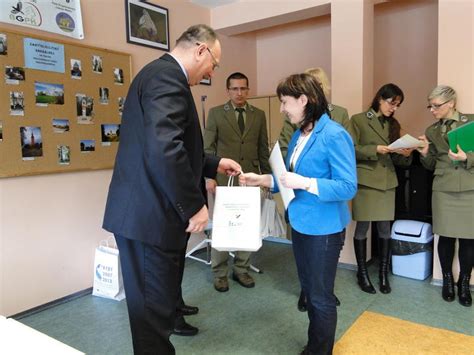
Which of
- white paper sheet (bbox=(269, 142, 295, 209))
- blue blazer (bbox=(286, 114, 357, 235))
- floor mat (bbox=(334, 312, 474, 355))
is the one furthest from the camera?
floor mat (bbox=(334, 312, 474, 355))

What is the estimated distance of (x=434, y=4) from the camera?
3.47m

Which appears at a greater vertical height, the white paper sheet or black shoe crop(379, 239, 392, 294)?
the white paper sheet

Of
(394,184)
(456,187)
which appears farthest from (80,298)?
(456,187)

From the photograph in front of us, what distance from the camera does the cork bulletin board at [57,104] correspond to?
2.31 m

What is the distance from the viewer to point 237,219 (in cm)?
→ 171

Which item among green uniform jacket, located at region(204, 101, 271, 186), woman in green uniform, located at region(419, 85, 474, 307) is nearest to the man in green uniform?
green uniform jacket, located at region(204, 101, 271, 186)

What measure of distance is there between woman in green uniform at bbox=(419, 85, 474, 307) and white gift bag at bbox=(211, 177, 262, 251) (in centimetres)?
152

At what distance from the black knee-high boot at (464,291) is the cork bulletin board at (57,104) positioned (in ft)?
8.80

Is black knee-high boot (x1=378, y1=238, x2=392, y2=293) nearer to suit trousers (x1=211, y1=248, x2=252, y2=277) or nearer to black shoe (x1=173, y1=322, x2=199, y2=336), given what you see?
suit trousers (x1=211, y1=248, x2=252, y2=277)

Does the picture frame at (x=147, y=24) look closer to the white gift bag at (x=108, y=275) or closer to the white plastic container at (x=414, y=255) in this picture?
the white gift bag at (x=108, y=275)

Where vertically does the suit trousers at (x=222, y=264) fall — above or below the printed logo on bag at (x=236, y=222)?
below

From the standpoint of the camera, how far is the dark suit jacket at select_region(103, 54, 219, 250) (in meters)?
1.27

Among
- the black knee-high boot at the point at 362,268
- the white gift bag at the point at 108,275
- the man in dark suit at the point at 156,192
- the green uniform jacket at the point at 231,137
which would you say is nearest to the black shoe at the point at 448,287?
the black knee-high boot at the point at 362,268

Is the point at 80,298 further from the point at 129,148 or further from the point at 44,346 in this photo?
the point at 44,346
